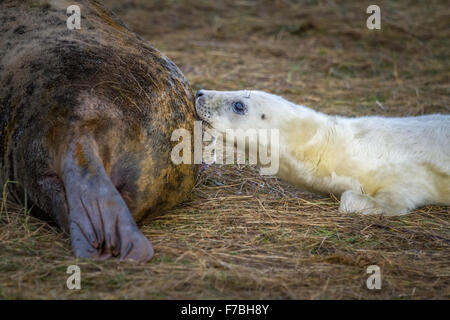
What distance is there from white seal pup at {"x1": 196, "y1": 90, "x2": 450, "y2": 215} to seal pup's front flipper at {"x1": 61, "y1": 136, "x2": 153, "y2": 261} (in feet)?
3.93

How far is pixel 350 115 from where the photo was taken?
18.7 ft

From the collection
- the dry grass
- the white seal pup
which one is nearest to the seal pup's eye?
the white seal pup

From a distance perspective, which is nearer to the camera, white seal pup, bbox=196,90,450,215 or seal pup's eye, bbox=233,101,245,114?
white seal pup, bbox=196,90,450,215

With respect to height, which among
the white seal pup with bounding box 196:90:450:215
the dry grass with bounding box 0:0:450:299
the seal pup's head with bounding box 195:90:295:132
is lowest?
the dry grass with bounding box 0:0:450:299

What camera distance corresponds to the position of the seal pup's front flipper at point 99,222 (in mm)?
2738

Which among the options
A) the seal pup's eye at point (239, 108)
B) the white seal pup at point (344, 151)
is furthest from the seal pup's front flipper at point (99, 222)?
the seal pup's eye at point (239, 108)

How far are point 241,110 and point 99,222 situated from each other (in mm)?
1518

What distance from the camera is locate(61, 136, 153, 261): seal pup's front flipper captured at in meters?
2.74

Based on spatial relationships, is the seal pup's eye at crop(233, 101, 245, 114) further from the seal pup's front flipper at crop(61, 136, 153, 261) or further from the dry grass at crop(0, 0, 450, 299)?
the seal pup's front flipper at crop(61, 136, 153, 261)

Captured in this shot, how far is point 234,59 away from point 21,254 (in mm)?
5090

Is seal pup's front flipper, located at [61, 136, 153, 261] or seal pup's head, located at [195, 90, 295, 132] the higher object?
seal pup's head, located at [195, 90, 295, 132]

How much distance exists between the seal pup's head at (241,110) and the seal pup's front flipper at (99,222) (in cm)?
122

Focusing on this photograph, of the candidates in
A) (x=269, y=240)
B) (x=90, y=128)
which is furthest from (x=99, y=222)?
(x=269, y=240)

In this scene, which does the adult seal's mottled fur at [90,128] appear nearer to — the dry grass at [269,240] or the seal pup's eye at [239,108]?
the dry grass at [269,240]
